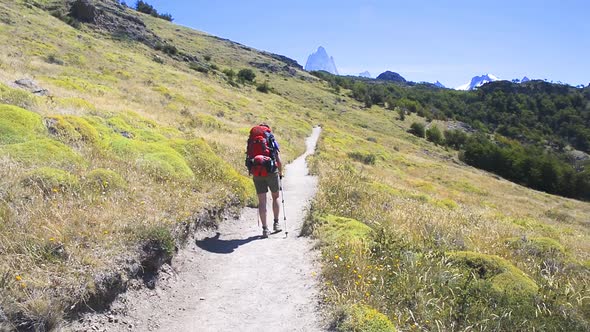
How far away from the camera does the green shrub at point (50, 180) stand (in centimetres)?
675

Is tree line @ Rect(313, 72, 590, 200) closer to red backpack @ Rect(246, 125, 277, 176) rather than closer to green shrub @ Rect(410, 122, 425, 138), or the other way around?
green shrub @ Rect(410, 122, 425, 138)

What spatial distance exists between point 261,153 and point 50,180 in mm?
4121

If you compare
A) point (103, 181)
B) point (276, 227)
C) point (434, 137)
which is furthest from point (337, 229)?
point (434, 137)

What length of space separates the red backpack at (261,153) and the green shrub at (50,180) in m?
3.52

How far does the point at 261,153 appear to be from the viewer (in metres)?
9.12

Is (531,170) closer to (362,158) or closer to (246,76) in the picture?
(362,158)

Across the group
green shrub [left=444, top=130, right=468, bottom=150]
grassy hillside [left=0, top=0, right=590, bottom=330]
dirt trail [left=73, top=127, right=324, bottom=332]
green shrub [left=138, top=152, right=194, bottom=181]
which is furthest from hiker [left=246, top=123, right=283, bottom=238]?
green shrub [left=444, top=130, right=468, bottom=150]

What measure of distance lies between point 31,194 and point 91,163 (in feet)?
8.34

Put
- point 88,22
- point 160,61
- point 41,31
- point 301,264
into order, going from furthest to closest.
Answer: point 88,22 → point 160,61 → point 41,31 → point 301,264

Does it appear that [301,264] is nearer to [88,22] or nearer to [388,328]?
[388,328]

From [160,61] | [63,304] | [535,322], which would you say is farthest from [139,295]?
[160,61]

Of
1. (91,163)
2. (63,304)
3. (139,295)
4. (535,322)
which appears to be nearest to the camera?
(63,304)

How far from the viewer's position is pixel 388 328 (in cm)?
465

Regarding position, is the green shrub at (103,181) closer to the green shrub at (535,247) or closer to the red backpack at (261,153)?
the red backpack at (261,153)
